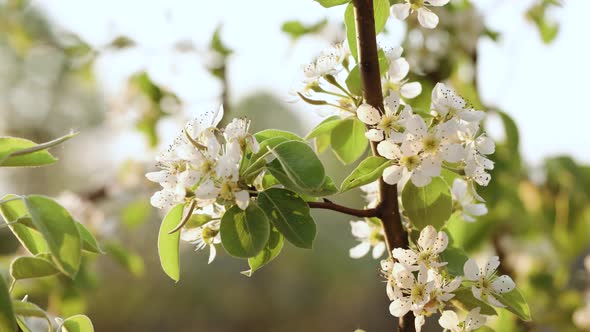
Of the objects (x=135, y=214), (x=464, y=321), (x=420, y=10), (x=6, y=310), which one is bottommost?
(x=135, y=214)

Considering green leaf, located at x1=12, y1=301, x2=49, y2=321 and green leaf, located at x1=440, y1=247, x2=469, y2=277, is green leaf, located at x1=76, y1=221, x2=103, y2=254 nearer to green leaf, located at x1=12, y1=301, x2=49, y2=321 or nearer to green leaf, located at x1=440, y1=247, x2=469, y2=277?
green leaf, located at x1=12, y1=301, x2=49, y2=321

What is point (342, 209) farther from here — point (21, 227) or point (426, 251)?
point (21, 227)

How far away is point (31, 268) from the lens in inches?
21.6

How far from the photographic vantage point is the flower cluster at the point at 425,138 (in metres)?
0.52

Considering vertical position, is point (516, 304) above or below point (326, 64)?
below

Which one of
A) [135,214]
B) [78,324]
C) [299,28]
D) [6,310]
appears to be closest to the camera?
[6,310]

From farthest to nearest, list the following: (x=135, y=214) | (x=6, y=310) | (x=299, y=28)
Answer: (x=135, y=214) < (x=299, y=28) < (x=6, y=310)

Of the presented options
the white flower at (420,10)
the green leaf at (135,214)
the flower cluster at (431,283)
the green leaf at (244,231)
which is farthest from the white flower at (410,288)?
the green leaf at (135,214)

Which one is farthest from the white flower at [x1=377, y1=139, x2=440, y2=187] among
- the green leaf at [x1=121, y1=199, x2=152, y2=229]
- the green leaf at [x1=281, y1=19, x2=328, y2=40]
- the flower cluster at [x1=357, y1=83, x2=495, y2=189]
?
the green leaf at [x1=121, y1=199, x2=152, y2=229]

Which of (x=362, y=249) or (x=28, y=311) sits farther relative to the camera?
(x=362, y=249)

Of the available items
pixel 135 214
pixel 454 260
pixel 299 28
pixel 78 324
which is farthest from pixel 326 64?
pixel 135 214

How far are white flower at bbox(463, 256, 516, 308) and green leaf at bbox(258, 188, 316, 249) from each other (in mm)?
130

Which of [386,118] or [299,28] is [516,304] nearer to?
[386,118]

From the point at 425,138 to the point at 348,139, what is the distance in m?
0.13
